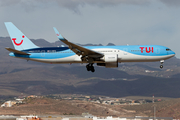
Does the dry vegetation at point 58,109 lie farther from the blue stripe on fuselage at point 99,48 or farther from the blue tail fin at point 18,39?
the blue stripe on fuselage at point 99,48

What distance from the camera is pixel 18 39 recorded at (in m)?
68.3

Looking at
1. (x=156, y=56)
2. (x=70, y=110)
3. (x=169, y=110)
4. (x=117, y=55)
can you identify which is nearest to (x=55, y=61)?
(x=117, y=55)

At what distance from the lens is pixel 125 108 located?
461 feet

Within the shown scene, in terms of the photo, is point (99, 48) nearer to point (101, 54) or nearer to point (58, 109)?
point (101, 54)

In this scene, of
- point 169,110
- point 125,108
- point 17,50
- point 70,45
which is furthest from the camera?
point 125,108

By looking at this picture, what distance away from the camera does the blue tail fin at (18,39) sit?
66875 mm

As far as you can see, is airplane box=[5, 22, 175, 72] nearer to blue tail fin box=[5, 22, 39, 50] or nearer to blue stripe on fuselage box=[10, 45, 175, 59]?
blue stripe on fuselage box=[10, 45, 175, 59]

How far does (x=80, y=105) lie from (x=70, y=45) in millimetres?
87400

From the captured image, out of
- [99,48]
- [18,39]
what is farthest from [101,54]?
[18,39]

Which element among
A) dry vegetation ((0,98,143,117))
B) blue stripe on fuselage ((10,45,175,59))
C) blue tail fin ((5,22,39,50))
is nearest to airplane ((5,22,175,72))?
blue stripe on fuselage ((10,45,175,59))

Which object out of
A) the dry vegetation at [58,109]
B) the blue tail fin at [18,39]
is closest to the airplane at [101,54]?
the blue tail fin at [18,39]

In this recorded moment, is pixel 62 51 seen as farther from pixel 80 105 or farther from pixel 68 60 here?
pixel 80 105

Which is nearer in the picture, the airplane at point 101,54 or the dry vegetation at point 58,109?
the airplane at point 101,54

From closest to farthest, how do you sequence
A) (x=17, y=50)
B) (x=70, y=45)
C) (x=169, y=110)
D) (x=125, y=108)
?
(x=70, y=45) → (x=17, y=50) → (x=169, y=110) → (x=125, y=108)
